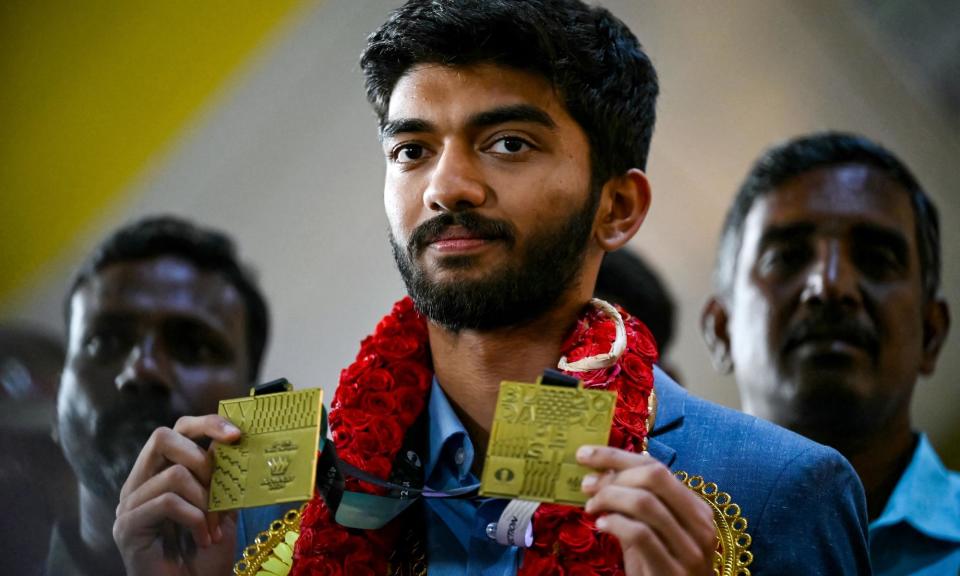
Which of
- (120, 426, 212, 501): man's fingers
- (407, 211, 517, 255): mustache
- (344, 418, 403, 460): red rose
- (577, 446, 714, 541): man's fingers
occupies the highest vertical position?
(407, 211, 517, 255): mustache

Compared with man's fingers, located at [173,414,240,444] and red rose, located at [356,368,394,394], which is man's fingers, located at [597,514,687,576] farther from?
red rose, located at [356,368,394,394]

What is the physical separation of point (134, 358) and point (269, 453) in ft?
5.87

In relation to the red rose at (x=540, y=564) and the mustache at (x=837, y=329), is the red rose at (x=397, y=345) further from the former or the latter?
the mustache at (x=837, y=329)

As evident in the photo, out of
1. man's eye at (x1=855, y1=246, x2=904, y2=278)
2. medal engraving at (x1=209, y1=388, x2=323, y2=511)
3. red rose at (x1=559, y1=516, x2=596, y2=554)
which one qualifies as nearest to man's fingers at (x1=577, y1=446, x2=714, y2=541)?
red rose at (x1=559, y1=516, x2=596, y2=554)

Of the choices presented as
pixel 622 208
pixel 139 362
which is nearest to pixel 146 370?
pixel 139 362

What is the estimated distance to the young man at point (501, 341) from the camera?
→ 2123 mm

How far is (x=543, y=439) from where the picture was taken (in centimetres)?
185

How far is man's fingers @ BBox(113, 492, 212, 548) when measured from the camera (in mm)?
2002

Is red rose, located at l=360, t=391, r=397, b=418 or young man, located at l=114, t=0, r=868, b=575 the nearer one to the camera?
young man, located at l=114, t=0, r=868, b=575

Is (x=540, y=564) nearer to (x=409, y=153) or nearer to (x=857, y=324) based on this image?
(x=409, y=153)

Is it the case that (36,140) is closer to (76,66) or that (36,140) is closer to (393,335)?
(76,66)

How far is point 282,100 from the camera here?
538 cm

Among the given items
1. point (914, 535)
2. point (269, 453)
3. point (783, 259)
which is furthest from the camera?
point (783, 259)

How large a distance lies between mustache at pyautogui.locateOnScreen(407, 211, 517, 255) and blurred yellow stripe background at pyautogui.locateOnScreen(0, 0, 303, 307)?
10.1 feet
